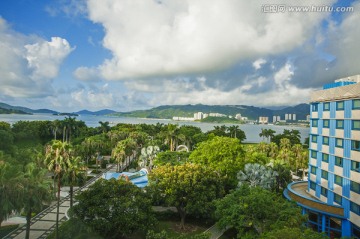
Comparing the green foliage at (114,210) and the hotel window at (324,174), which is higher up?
the hotel window at (324,174)

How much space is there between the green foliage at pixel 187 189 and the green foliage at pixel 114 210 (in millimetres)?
4220

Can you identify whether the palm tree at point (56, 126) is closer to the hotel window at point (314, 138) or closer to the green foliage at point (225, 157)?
the green foliage at point (225, 157)

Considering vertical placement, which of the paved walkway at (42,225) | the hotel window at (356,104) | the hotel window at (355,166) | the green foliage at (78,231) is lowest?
the paved walkway at (42,225)

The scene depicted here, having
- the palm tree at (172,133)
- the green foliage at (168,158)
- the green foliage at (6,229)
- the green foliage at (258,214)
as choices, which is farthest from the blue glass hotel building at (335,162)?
the palm tree at (172,133)

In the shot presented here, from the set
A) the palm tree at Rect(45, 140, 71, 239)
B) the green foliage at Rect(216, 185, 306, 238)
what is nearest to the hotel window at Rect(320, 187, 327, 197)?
the green foliage at Rect(216, 185, 306, 238)

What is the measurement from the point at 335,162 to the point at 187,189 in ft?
51.1

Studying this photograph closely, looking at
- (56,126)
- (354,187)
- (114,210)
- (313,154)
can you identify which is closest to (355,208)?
(354,187)

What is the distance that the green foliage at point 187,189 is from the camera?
2895 centimetres

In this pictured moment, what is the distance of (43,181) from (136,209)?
799 centimetres

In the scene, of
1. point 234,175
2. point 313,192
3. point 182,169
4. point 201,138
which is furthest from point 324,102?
point 201,138

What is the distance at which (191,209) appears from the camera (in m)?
28.7

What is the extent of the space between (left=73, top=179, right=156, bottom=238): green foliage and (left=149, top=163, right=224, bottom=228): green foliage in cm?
422

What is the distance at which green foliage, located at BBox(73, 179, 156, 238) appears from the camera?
75.4ft

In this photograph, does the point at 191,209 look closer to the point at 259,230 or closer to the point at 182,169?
the point at 182,169
